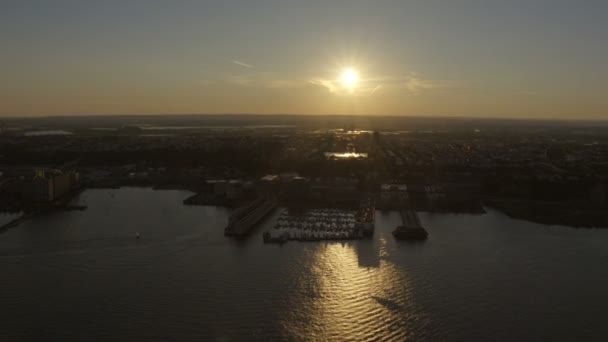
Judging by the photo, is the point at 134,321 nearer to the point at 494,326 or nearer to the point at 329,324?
the point at 329,324

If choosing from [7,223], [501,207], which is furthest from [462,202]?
[7,223]

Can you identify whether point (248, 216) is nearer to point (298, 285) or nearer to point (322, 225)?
point (322, 225)

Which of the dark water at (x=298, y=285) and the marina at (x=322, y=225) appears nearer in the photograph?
the dark water at (x=298, y=285)

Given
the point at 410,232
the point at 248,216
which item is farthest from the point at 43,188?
the point at 410,232

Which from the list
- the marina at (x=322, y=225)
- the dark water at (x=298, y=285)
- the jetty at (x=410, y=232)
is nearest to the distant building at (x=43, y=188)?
the dark water at (x=298, y=285)

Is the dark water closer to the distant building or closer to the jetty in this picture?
the jetty

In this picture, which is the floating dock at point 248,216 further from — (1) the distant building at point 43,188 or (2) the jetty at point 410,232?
(1) the distant building at point 43,188
